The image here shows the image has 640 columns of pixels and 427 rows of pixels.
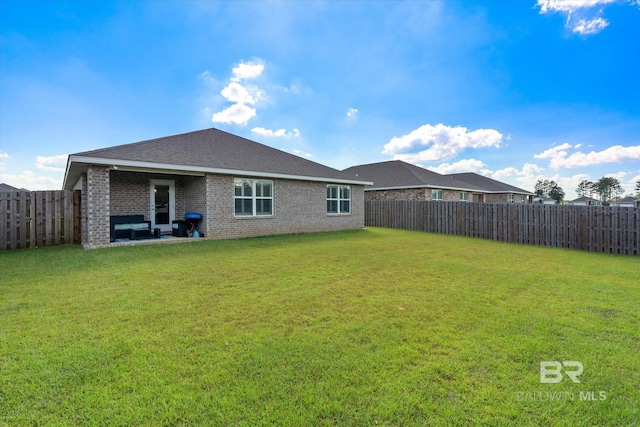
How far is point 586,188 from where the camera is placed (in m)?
74.8

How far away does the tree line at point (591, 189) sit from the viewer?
221ft

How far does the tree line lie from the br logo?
2986 inches

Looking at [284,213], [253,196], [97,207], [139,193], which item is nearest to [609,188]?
[284,213]

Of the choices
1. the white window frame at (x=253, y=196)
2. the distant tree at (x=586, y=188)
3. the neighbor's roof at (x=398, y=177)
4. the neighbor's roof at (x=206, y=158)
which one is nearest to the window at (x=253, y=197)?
the white window frame at (x=253, y=196)

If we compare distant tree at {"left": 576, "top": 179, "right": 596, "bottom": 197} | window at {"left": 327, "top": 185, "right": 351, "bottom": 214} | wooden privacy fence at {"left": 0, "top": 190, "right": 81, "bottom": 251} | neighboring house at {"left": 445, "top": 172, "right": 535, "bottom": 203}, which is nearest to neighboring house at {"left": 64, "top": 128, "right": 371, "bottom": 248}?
window at {"left": 327, "top": 185, "right": 351, "bottom": 214}

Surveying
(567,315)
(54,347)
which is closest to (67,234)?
(54,347)

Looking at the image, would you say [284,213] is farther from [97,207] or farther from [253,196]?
[97,207]

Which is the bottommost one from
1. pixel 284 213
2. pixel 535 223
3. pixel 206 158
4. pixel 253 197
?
pixel 535 223

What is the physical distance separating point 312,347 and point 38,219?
11496 millimetres

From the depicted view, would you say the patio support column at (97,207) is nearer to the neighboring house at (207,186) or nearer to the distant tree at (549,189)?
the neighboring house at (207,186)

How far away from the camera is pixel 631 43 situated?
1126 centimetres

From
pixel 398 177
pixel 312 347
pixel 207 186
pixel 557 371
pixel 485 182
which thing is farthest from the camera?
pixel 485 182

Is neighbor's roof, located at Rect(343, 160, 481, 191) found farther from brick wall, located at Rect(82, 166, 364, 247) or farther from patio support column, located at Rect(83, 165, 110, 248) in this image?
patio support column, located at Rect(83, 165, 110, 248)

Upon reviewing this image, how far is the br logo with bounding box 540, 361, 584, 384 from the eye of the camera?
2383mm
